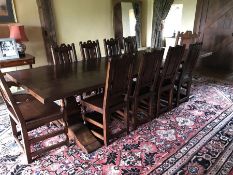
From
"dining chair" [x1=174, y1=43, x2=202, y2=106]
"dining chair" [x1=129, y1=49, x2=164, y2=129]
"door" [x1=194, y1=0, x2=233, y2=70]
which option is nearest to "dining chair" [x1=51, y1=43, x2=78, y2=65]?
"dining chair" [x1=129, y1=49, x2=164, y2=129]

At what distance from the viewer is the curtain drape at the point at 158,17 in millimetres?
5281

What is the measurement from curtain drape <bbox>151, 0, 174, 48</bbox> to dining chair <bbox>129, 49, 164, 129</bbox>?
352 centimetres

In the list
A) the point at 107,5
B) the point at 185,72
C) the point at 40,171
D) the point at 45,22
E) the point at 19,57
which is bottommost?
the point at 40,171

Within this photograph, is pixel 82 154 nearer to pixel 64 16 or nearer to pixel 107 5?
pixel 64 16

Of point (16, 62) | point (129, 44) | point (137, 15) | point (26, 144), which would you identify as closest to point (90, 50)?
point (129, 44)

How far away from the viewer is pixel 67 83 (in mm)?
1893

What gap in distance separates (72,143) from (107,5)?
12.7 feet

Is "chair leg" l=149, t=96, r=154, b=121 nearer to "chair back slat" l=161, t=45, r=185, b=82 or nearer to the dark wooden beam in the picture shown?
"chair back slat" l=161, t=45, r=185, b=82

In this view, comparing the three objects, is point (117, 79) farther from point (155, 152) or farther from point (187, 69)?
point (187, 69)

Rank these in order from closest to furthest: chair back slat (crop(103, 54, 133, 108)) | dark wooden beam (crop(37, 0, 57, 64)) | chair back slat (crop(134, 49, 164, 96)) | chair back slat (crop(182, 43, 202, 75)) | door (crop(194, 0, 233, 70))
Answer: chair back slat (crop(103, 54, 133, 108)) → chair back slat (crop(134, 49, 164, 96)) → chair back slat (crop(182, 43, 202, 75)) → dark wooden beam (crop(37, 0, 57, 64)) → door (crop(194, 0, 233, 70))

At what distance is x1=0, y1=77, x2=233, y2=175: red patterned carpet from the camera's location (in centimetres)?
177

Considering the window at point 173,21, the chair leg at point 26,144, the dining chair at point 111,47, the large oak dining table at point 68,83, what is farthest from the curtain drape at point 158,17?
the chair leg at point 26,144

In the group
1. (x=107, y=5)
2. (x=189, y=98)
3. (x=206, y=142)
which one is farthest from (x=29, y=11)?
(x=206, y=142)

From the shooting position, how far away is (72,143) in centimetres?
215
